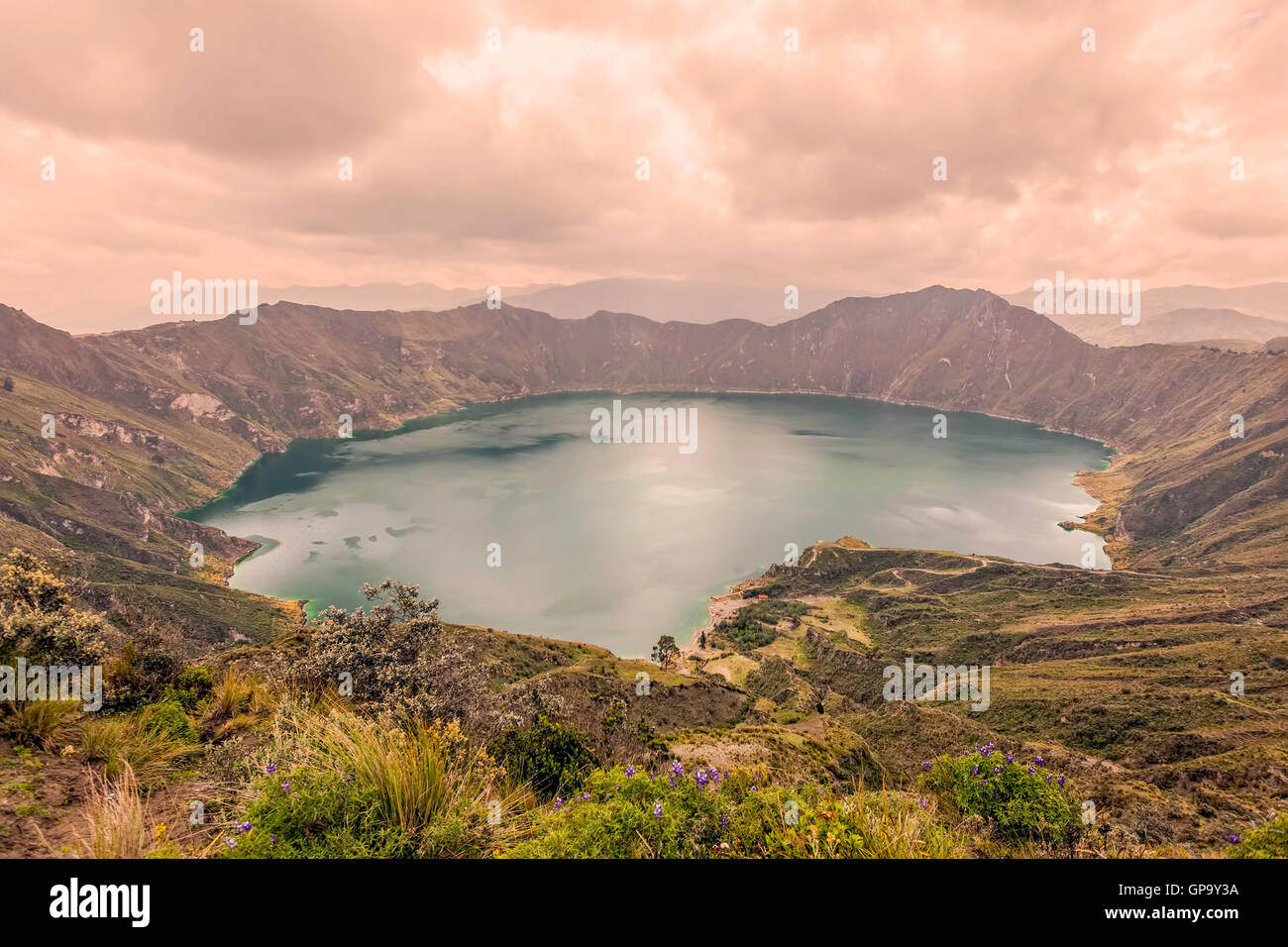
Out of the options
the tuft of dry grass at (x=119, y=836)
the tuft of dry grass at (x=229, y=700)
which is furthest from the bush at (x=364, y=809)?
the tuft of dry grass at (x=229, y=700)

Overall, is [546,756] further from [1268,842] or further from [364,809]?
[1268,842]

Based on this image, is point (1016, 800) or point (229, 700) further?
point (1016, 800)

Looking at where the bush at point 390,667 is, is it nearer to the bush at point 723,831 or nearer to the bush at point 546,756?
the bush at point 546,756

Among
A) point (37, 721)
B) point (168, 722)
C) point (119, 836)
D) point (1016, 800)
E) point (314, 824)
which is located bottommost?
point (1016, 800)

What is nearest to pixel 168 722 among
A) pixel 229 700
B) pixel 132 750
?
pixel 229 700
